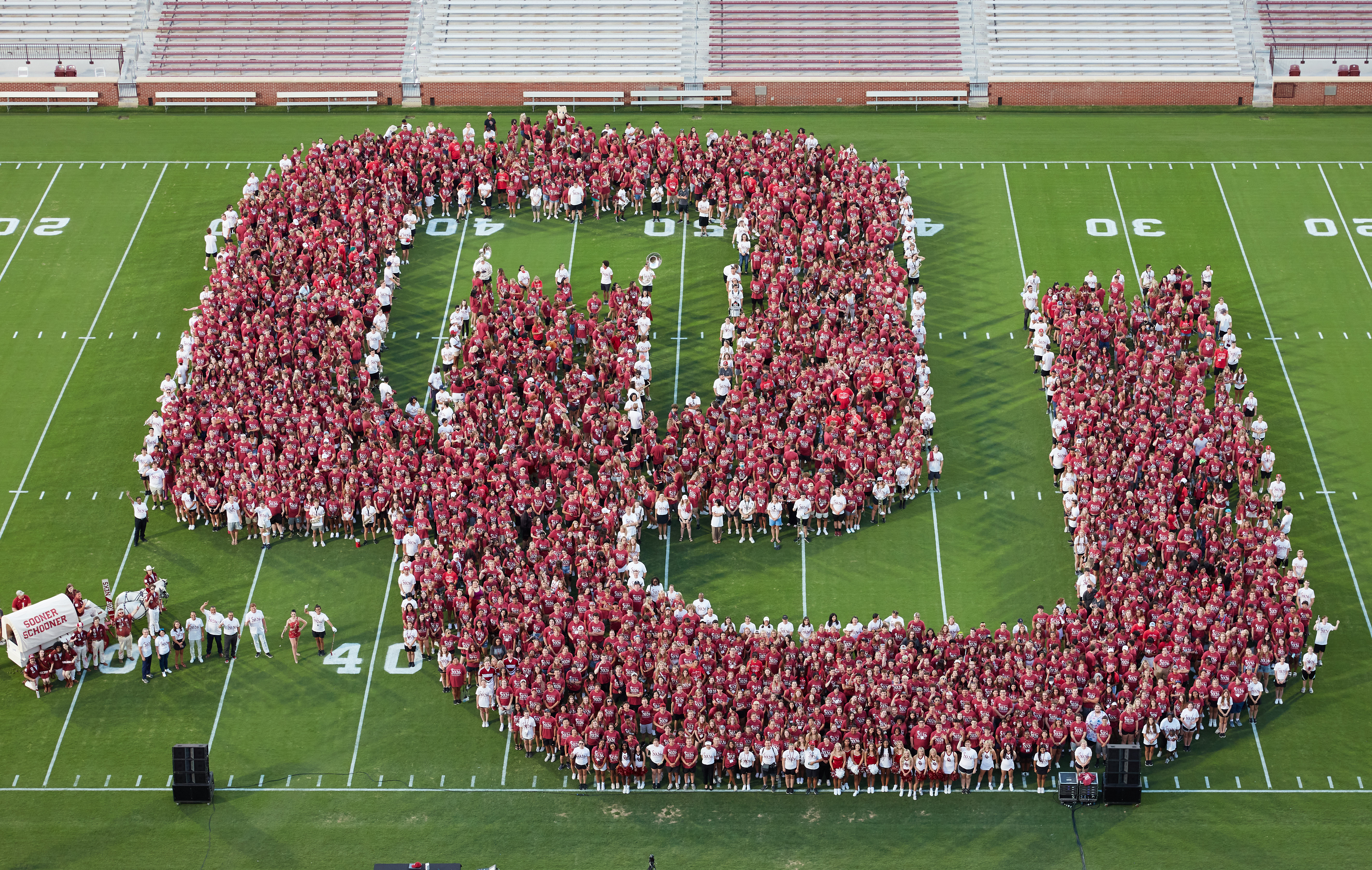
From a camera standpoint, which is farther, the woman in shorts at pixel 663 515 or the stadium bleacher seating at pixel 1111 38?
the stadium bleacher seating at pixel 1111 38

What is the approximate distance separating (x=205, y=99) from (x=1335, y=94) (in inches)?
1290

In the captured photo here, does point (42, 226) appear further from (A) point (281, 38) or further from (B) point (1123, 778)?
(B) point (1123, 778)

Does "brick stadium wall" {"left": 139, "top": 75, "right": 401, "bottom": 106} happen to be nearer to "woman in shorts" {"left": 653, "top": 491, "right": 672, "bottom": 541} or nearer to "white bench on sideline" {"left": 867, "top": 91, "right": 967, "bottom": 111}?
"white bench on sideline" {"left": 867, "top": 91, "right": 967, "bottom": 111}

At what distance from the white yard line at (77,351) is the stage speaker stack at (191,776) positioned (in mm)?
9370

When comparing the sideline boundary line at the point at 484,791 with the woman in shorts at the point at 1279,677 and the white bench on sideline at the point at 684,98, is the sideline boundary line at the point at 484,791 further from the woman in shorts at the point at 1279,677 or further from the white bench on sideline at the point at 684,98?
the white bench on sideline at the point at 684,98

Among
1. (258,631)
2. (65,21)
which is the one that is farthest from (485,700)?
(65,21)

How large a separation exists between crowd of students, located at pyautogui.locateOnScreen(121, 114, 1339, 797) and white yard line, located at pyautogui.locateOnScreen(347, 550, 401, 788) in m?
0.89

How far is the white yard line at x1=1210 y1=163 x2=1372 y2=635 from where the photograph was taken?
4353cm

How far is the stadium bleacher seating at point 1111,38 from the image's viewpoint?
6244 centimetres

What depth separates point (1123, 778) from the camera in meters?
38.3

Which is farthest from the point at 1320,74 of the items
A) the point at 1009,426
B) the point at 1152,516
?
the point at 1152,516

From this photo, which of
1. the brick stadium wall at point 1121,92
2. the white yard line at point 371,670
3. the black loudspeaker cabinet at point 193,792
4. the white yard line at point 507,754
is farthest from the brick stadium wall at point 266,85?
the black loudspeaker cabinet at point 193,792

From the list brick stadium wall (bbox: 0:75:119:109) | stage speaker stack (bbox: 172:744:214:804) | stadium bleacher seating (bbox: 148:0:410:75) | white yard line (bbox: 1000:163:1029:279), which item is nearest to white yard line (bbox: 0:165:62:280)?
brick stadium wall (bbox: 0:75:119:109)

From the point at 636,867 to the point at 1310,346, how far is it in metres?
22.7
